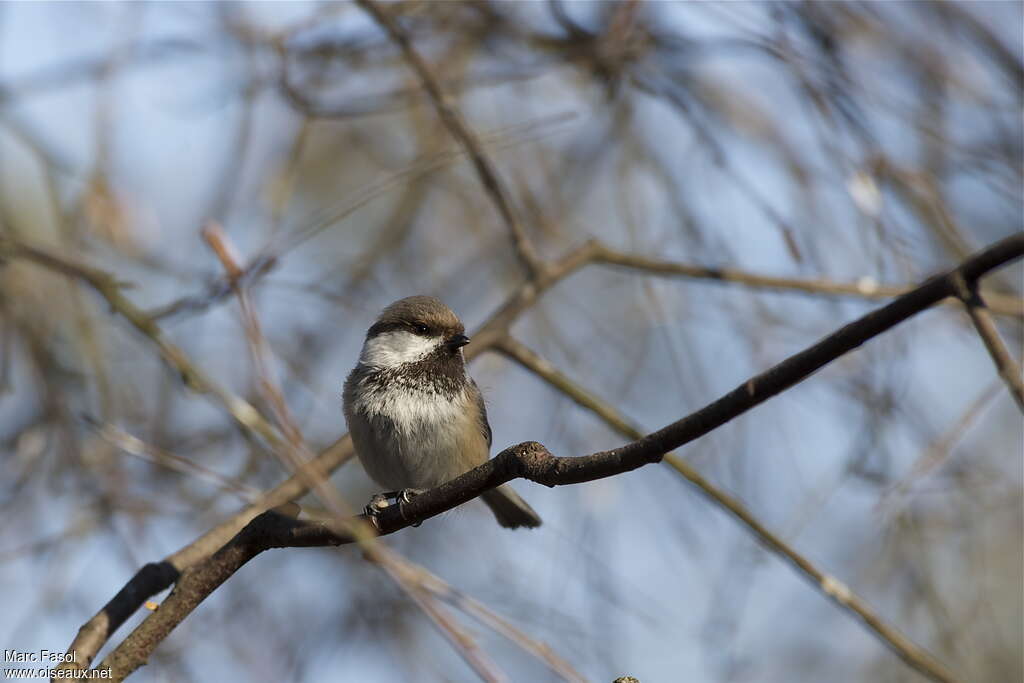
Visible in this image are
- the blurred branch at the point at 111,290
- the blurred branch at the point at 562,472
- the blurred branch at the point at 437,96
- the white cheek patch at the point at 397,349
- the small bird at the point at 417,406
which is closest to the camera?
the blurred branch at the point at 562,472

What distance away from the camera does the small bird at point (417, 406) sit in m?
3.62

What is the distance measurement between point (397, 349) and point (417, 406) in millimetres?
319

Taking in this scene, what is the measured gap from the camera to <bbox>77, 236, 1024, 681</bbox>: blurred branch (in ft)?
5.74

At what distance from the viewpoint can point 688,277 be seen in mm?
4055

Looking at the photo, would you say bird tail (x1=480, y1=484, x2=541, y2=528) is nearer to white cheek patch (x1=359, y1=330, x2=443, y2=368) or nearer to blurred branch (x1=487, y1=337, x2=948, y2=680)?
blurred branch (x1=487, y1=337, x2=948, y2=680)

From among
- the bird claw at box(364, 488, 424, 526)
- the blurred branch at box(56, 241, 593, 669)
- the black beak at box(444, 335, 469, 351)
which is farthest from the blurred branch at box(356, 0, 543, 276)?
the bird claw at box(364, 488, 424, 526)

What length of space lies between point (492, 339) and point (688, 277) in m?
0.86

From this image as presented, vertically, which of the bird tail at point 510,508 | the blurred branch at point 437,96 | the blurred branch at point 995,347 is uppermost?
the blurred branch at point 437,96

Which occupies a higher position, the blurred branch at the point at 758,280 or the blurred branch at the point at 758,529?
the blurred branch at the point at 758,280

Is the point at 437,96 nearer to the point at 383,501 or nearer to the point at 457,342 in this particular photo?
the point at 457,342

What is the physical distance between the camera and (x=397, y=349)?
3.86m

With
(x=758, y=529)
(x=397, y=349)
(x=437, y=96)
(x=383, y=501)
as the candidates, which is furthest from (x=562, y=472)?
(x=437, y=96)

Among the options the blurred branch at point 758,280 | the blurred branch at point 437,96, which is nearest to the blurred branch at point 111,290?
the blurred branch at point 437,96

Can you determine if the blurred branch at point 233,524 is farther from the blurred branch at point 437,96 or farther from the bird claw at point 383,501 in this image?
the blurred branch at point 437,96
